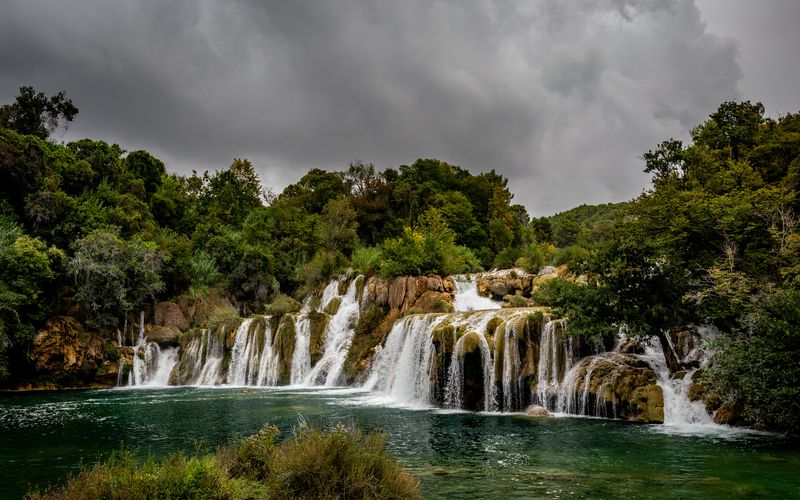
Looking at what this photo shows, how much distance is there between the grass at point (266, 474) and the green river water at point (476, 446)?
225 cm

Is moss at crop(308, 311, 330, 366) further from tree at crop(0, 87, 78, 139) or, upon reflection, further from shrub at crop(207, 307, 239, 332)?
tree at crop(0, 87, 78, 139)

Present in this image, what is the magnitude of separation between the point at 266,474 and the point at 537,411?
12576 mm

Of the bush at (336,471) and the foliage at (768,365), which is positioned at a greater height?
the foliage at (768,365)

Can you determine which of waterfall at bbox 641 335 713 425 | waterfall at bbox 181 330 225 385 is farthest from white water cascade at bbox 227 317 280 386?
waterfall at bbox 641 335 713 425

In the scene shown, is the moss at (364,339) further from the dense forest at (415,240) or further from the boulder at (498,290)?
the boulder at (498,290)

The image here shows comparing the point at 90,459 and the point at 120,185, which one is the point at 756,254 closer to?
the point at 90,459

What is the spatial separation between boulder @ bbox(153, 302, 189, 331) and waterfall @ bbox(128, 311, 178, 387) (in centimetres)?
168

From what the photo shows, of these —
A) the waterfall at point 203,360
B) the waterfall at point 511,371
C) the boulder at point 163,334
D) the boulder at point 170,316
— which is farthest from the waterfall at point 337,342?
the waterfall at point 511,371

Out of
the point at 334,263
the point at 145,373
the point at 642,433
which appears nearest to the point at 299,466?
the point at 642,433

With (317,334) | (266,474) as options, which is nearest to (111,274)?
(317,334)

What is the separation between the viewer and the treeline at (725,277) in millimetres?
11977

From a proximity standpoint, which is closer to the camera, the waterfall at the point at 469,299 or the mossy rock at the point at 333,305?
the waterfall at the point at 469,299

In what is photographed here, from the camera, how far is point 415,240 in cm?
3275

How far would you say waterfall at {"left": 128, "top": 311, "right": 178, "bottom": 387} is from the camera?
31547 millimetres
